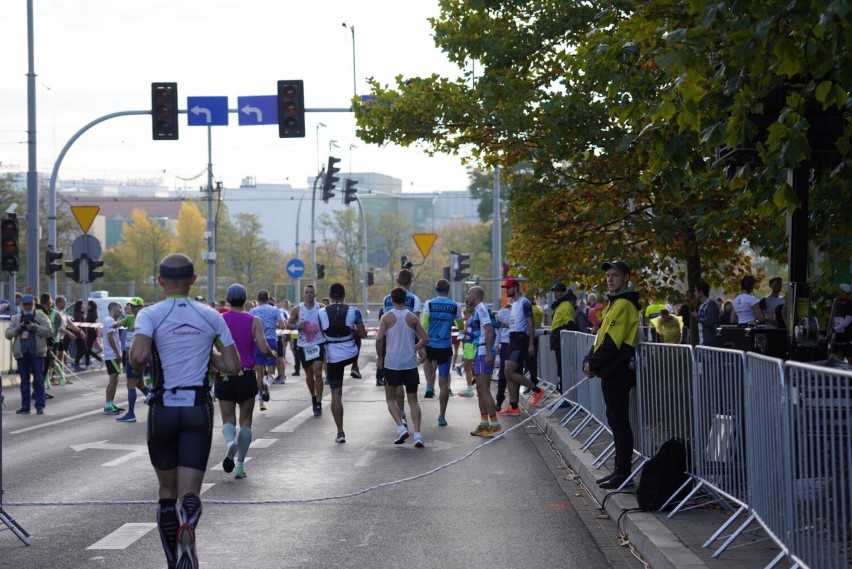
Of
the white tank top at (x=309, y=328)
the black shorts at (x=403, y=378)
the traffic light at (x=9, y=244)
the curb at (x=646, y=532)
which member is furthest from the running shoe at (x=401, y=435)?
the traffic light at (x=9, y=244)

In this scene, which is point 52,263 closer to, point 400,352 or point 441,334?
point 441,334

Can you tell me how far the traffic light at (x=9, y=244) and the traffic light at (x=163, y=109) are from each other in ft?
13.5

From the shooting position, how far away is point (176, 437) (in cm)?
673

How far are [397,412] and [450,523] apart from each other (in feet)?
16.9

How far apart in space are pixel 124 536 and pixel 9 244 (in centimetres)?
1869

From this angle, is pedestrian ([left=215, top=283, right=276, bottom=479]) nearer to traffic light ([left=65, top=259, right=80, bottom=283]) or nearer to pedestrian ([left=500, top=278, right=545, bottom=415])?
pedestrian ([left=500, top=278, right=545, bottom=415])

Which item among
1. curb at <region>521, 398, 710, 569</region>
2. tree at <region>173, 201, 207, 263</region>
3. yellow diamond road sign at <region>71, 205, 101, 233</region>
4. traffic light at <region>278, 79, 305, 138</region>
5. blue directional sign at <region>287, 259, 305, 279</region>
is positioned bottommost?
curb at <region>521, 398, 710, 569</region>

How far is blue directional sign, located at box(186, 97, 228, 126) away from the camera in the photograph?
25.1 m

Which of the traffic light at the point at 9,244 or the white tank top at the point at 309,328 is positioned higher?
the traffic light at the point at 9,244

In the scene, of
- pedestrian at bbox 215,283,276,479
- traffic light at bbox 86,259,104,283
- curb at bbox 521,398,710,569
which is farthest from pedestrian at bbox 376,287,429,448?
traffic light at bbox 86,259,104,283

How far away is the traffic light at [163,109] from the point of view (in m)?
→ 24.1

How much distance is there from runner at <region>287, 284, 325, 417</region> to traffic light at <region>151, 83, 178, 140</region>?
6.03 m

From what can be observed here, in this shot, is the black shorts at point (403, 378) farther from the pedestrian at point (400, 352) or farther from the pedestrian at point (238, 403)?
the pedestrian at point (238, 403)

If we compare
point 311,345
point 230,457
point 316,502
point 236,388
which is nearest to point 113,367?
point 311,345
